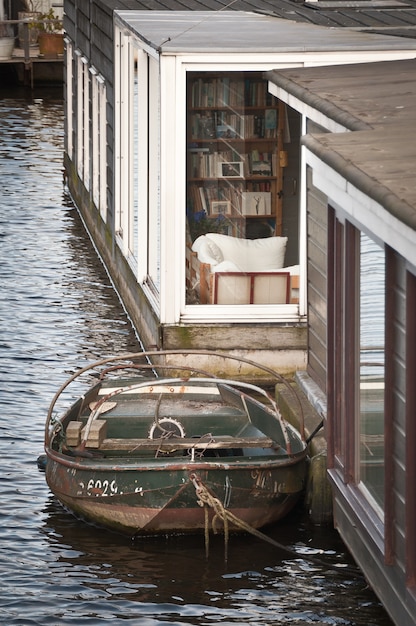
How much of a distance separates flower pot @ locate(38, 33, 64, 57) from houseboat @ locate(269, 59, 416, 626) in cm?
3488

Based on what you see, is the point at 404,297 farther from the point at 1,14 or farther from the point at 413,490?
the point at 1,14

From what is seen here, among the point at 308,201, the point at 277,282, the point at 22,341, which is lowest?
the point at 22,341

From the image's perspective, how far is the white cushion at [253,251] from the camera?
14.3m

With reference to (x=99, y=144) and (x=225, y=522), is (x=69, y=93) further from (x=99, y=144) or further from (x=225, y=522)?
(x=225, y=522)

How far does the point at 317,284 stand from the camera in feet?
40.8

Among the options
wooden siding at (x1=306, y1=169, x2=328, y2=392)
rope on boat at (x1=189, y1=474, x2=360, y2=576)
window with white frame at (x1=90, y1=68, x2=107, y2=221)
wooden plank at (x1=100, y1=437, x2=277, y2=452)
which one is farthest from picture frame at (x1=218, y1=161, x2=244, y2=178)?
window with white frame at (x1=90, y1=68, x2=107, y2=221)

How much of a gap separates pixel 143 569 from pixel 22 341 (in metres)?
6.48

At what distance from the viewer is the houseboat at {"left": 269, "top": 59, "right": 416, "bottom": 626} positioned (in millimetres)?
7766

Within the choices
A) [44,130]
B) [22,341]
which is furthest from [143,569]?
[44,130]

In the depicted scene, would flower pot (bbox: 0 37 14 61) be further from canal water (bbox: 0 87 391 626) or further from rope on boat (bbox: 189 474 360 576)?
rope on boat (bbox: 189 474 360 576)

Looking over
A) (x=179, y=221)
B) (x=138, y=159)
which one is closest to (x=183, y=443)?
(x=179, y=221)

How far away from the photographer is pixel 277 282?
14.3 m

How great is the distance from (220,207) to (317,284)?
7.03ft

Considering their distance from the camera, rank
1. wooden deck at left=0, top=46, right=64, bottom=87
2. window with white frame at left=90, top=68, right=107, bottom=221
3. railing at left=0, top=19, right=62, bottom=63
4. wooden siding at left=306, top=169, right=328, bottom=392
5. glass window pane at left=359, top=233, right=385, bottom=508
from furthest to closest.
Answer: wooden deck at left=0, top=46, right=64, bottom=87 → railing at left=0, top=19, right=62, bottom=63 → window with white frame at left=90, top=68, right=107, bottom=221 → wooden siding at left=306, top=169, right=328, bottom=392 → glass window pane at left=359, top=233, right=385, bottom=508
